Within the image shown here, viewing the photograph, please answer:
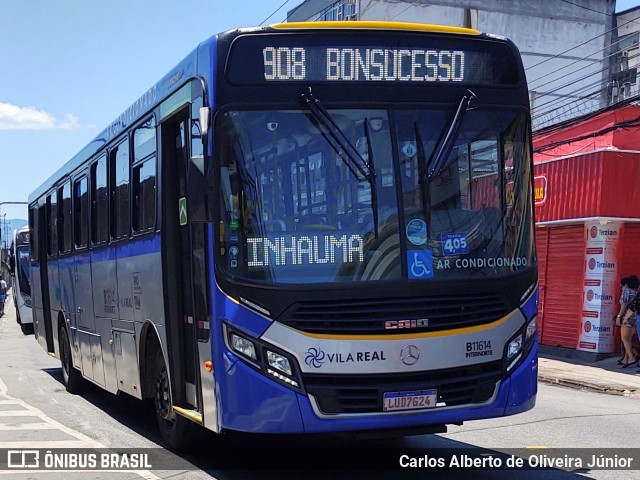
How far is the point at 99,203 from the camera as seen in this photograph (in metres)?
11.0

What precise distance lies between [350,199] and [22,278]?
29.3m

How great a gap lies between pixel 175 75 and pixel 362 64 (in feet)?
6.14

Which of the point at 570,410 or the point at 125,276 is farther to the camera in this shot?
the point at 570,410

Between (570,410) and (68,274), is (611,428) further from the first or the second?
(68,274)

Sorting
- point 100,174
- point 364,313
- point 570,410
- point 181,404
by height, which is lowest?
point 570,410

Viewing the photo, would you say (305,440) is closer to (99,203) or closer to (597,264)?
(99,203)

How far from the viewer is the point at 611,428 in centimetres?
1025

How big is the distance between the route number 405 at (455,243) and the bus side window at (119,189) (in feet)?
13.2

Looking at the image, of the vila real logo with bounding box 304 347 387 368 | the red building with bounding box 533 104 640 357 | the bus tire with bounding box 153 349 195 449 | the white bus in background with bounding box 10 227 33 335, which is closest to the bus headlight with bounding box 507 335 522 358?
the vila real logo with bounding box 304 347 387 368

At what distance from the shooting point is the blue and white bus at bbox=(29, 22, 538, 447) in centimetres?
642

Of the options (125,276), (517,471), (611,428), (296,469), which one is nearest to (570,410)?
(611,428)

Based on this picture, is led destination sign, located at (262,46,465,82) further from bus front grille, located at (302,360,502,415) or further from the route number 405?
bus front grille, located at (302,360,502,415)

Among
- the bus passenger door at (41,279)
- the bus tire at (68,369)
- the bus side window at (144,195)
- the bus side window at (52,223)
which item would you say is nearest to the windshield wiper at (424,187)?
the bus side window at (144,195)

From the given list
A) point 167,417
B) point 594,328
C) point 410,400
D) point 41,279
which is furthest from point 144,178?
point 594,328
